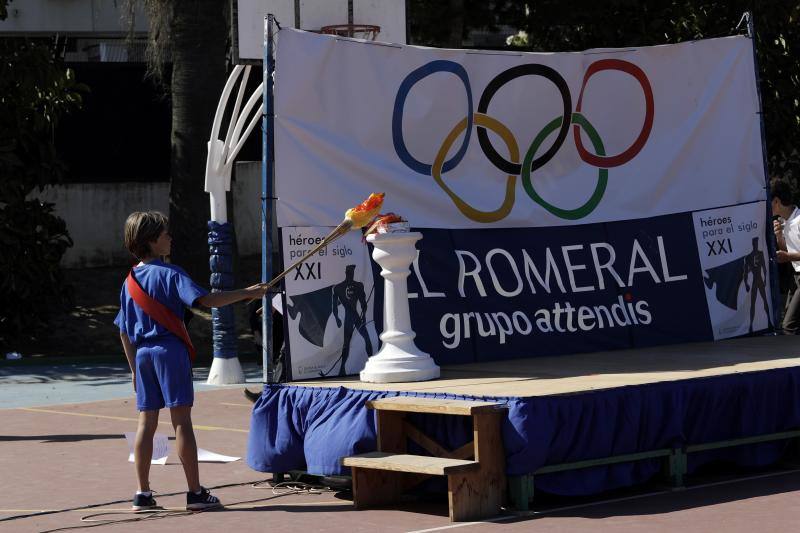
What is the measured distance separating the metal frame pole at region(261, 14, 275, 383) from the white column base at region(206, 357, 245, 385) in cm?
659

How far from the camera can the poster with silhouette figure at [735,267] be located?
39.9 feet

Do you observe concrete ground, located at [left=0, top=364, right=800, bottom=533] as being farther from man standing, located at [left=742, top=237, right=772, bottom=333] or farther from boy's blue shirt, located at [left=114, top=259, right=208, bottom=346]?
man standing, located at [left=742, top=237, right=772, bottom=333]

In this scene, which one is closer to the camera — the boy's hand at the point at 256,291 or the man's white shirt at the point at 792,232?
the boy's hand at the point at 256,291

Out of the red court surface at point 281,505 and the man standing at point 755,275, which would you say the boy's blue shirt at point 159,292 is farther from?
the man standing at point 755,275

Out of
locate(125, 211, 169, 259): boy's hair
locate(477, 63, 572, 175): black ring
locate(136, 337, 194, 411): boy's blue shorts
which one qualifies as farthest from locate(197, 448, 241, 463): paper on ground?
locate(477, 63, 572, 175): black ring

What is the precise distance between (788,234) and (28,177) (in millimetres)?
12534

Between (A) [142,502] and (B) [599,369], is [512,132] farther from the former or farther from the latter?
(A) [142,502]

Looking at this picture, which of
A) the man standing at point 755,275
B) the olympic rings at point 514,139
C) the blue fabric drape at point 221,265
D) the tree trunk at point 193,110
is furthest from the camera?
the tree trunk at point 193,110

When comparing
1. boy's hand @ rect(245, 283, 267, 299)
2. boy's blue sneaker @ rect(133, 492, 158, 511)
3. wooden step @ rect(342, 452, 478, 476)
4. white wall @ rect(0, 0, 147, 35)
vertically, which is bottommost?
boy's blue sneaker @ rect(133, 492, 158, 511)

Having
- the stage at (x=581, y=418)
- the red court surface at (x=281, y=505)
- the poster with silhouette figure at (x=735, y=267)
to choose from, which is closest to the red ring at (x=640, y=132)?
the poster with silhouette figure at (x=735, y=267)

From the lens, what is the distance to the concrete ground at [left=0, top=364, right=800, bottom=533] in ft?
26.4

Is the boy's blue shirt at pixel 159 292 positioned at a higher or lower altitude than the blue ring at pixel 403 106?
lower

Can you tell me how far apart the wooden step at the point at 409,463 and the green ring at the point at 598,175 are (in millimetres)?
3423

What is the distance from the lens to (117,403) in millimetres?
15047
